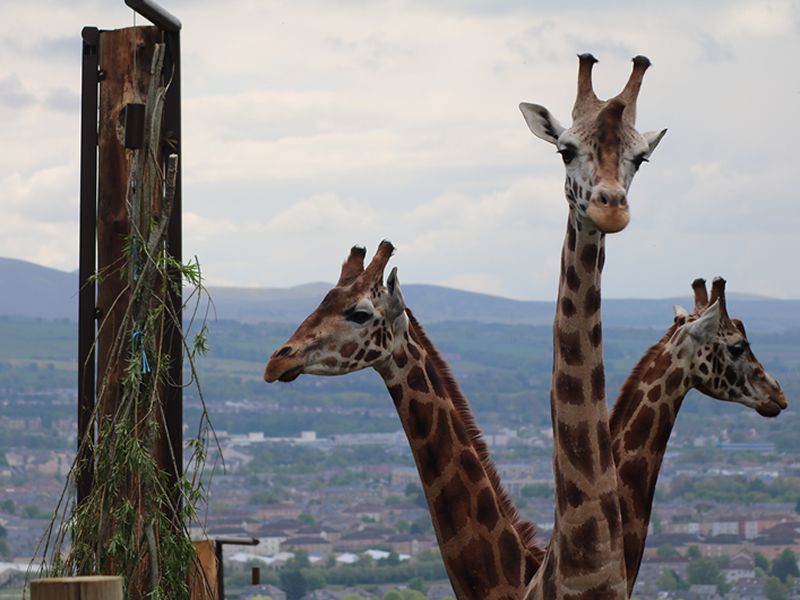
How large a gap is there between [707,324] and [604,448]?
1.79 meters

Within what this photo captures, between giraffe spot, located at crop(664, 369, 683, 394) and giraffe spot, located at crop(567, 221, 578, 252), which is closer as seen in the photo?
giraffe spot, located at crop(567, 221, 578, 252)

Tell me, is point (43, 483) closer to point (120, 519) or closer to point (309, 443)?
point (309, 443)

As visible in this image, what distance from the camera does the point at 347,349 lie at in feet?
28.9

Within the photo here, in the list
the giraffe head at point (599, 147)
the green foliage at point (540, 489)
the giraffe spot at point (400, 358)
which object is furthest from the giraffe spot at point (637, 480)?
the green foliage at point (540, 489)

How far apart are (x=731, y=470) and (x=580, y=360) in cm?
8381

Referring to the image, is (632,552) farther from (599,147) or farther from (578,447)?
(599,147)

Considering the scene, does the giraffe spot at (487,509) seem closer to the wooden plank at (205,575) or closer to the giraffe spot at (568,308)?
the wooden plank at (205,575)

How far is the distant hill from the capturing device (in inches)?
4717

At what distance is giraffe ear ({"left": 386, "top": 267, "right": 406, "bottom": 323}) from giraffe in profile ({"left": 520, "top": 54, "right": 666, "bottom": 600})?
4.73 feet

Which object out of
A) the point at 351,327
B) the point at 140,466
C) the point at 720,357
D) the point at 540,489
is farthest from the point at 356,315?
the point at 540,489

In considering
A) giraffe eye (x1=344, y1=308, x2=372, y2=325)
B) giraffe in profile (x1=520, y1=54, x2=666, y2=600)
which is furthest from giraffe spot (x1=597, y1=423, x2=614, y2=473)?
giraffe eye (x1=344, y1=308, x2=372, y2=325)

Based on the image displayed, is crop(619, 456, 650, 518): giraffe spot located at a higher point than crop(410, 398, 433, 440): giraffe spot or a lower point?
lower

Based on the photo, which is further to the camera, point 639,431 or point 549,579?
point 639,431

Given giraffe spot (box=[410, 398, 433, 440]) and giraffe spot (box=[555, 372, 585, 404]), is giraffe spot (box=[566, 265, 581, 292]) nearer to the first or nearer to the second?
giraffe spot (box=[555, 372, 585, 404])
